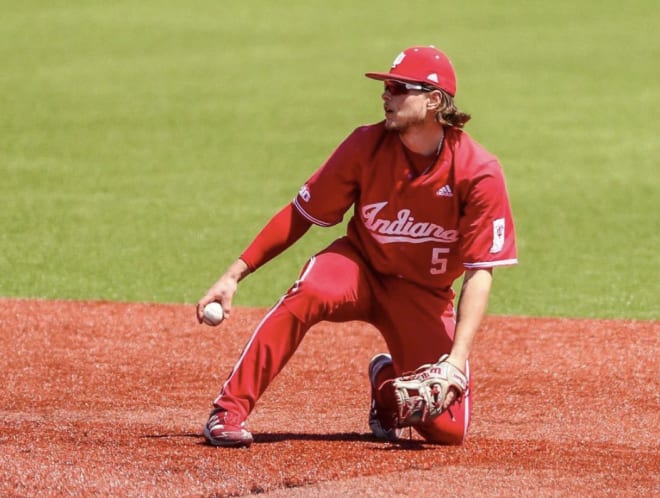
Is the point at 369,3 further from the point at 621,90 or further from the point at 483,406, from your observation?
the point at 483,406

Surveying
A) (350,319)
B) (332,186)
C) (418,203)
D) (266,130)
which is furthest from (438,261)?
(266,130)

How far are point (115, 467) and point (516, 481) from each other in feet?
4.67

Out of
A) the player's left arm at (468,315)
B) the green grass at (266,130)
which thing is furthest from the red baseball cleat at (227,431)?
the green grass at (266,130)

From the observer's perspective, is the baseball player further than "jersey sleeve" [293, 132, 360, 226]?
No

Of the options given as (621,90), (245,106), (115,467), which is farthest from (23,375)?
(621,90)

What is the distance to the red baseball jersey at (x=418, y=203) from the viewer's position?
509 cm

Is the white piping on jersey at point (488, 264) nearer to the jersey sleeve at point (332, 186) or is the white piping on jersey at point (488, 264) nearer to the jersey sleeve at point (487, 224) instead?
the jersey sleeve at point (487, 224)

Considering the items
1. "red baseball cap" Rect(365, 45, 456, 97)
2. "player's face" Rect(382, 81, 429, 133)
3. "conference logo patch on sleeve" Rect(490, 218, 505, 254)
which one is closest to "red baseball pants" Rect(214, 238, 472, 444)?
"conference logo patch on sleeve" Rect(490, 218, 505, 254)

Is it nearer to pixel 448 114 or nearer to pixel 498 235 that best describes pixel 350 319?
pixel 498 235

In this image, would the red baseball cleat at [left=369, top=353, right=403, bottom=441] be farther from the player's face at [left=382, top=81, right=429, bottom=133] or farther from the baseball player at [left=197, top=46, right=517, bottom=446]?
the player's face at [left=382, top=81, right=429, bottom=133]

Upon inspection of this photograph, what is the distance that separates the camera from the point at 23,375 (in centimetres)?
655

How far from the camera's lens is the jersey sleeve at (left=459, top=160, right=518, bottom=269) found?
508 cm

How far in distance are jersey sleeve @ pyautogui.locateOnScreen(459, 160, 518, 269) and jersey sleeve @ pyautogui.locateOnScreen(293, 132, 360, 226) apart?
0.50 meters

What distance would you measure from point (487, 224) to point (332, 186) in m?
0.65
